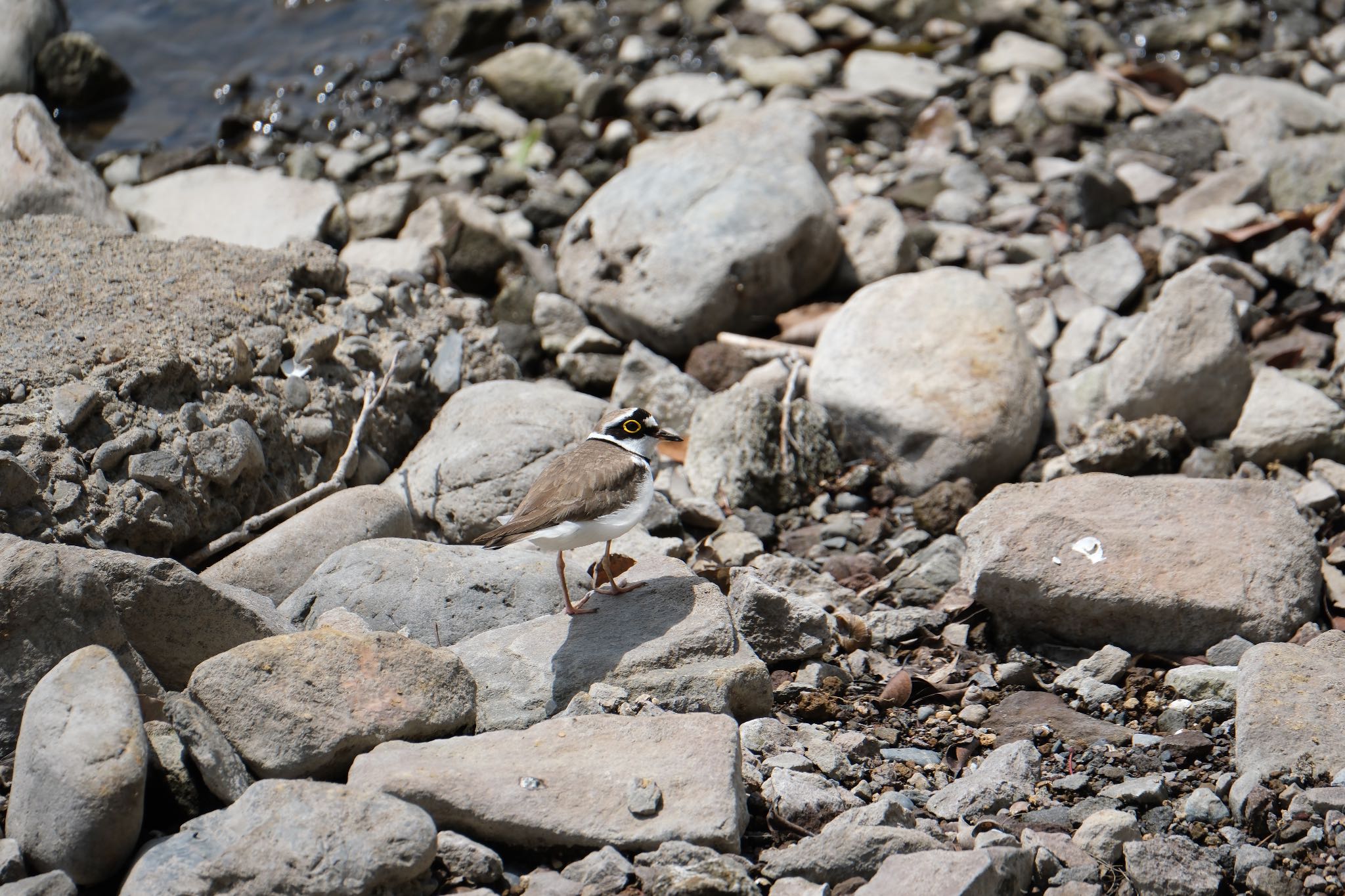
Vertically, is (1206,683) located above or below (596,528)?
below

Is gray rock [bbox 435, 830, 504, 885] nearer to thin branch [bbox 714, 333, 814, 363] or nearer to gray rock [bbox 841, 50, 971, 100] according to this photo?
thin branch [bbox 714, 333, 814, 363]

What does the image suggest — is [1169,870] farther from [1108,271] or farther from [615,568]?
[1108,271]

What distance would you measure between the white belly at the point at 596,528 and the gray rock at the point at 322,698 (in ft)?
2.72

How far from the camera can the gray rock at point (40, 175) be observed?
8641 mm

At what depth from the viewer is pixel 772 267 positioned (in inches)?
373

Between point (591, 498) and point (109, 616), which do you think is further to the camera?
point (591, 498)

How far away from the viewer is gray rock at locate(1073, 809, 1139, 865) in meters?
4.64

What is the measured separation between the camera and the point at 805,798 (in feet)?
15.9

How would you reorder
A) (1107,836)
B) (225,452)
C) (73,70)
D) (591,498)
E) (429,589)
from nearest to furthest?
(1107,836), (591,498), (429,589), (225,452), (73,70)

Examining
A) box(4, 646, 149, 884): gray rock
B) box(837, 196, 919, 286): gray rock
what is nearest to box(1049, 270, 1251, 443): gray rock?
box(837, 196, 919, 286): gray rock

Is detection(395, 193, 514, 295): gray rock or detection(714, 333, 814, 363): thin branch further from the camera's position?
detection(395, 193, 514, 295): gray rock

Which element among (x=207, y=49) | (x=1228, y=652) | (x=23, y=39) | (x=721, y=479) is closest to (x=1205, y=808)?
(x=1228, y=652)

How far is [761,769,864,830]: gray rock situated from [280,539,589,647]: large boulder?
1.72 m

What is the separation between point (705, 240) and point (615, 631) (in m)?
4.47
